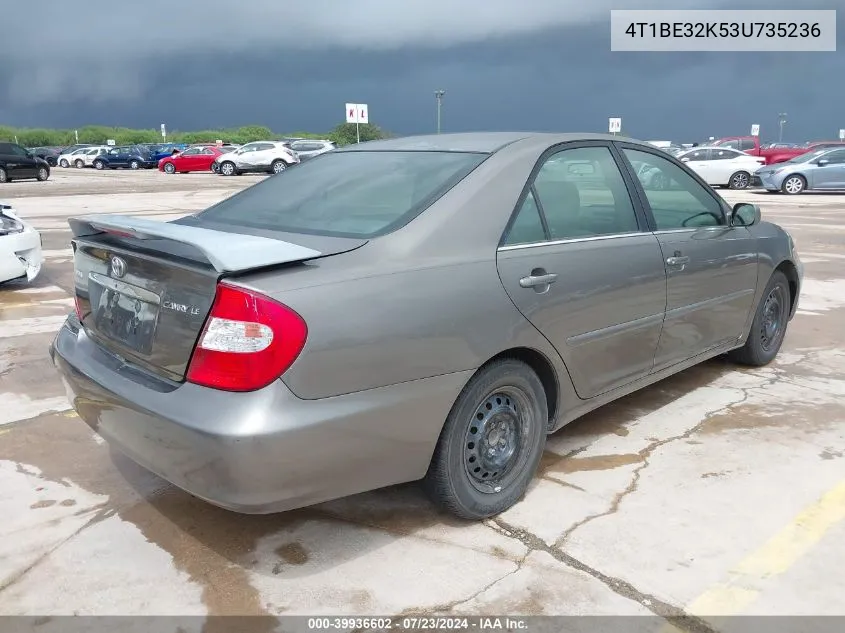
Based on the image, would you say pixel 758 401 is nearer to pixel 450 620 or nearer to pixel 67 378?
pixel 450 620

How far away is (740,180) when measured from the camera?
2491cm

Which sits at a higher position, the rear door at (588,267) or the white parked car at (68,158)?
the white parked car at (68,158)

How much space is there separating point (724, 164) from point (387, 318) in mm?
24893

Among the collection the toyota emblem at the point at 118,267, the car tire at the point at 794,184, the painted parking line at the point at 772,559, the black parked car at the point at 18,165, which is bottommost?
the painted parking line at the point at 772,559

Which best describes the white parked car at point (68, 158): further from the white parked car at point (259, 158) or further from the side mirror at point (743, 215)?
the side mirror at point (743, 215)

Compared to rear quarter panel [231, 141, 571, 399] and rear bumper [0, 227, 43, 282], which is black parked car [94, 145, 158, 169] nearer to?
rear bumper [0, 227, 43, 282]

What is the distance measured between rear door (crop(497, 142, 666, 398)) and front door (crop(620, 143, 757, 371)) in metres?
0.15

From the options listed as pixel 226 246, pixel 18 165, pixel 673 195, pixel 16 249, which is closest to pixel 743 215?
pixel 673 195

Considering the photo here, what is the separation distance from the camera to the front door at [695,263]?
391 centimetres

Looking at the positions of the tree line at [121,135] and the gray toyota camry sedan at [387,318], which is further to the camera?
the tree line at [121,135]

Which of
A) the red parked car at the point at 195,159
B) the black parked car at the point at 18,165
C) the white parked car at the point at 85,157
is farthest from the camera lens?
the white parked car at the point at 85,157

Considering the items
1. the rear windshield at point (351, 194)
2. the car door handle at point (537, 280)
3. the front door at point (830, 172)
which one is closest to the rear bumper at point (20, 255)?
the rear windshield at point (351, 194)

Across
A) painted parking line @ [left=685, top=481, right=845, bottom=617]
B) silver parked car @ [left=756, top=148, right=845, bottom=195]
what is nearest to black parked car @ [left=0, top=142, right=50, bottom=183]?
silver parked car @ [left=756, top=148, right=845, bottom=195]

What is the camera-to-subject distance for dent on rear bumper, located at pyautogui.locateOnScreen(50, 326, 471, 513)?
2338 mm
